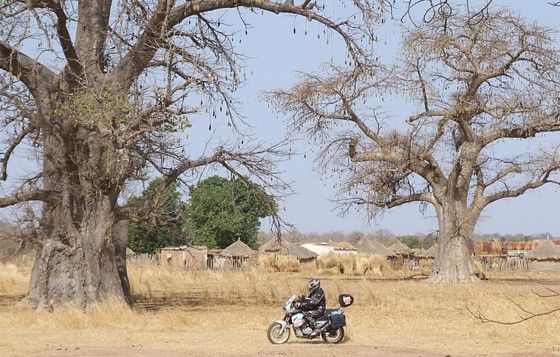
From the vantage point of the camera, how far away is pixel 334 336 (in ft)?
43.4

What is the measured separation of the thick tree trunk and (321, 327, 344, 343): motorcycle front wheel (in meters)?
20.5

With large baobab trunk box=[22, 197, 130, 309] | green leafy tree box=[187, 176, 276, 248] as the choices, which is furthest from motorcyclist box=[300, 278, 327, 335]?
green leafy tree box=[187, 176, 276, 248]

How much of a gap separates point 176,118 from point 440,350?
6395 mm

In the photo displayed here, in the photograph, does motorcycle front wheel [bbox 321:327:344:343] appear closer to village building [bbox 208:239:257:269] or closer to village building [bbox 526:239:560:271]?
village building [bbox 208:239:257:269]

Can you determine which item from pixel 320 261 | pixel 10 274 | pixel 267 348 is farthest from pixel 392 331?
pixel 320 261

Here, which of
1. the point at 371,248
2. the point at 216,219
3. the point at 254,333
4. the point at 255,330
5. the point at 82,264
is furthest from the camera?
the point at 216,219

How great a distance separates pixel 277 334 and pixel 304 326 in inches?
18.4

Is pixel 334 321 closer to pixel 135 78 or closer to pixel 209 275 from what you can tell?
pixel 135 78

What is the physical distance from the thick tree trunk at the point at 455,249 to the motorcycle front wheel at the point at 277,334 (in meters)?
21.0

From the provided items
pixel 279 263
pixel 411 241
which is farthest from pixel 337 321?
pixel 411 241

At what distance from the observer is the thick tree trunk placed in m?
33.2

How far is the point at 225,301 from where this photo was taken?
2228cm

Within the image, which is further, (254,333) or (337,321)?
(254,333)

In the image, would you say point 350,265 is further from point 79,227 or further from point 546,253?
point 79,227
